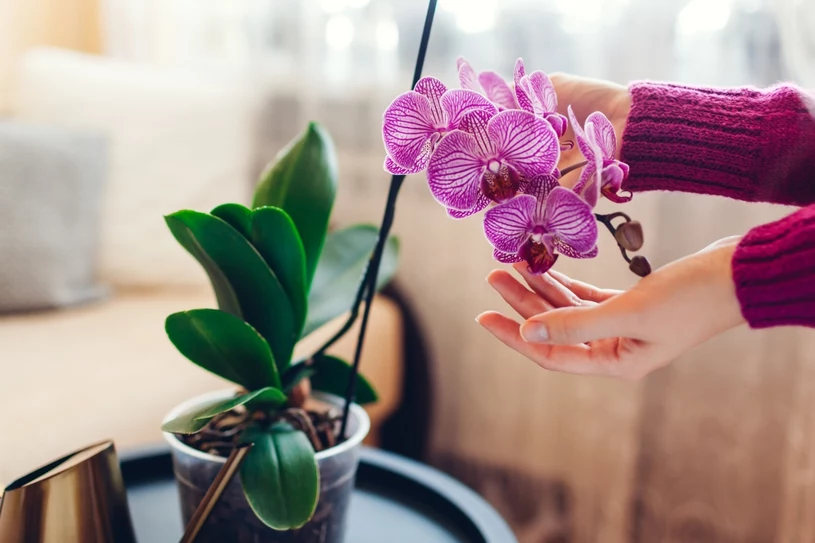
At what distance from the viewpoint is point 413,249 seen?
1401 millimetres

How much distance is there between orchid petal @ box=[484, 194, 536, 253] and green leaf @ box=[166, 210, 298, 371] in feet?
0.64

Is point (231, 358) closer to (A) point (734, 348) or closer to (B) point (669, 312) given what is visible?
(B) point (669, 312)

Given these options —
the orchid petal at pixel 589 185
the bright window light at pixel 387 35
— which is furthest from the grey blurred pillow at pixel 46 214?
the orchid petal at pixel 589 185

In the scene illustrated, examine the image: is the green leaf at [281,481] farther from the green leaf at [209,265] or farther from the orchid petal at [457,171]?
the orchid petal at [457,171]

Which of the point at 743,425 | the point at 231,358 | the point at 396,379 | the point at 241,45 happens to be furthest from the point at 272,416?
the point at 241,45

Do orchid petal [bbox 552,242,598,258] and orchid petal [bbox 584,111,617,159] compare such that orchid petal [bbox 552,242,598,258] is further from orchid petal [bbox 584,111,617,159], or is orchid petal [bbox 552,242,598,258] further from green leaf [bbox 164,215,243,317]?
green leaf [bbox 164,215,243,317]

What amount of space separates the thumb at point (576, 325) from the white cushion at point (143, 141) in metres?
1.00

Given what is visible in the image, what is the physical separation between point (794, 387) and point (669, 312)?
829 mm

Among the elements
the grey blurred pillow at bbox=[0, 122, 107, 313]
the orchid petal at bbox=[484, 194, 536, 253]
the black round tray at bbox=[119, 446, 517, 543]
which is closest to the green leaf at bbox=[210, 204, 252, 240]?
the orchid petal at bbox=[484, 194, 536, 253]

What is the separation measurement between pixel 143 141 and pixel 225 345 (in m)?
0.92

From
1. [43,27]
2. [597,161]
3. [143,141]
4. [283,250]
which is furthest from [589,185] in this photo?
[43,27]

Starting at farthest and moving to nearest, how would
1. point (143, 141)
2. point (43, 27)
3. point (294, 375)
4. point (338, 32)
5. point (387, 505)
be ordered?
point (43, 27)
point (338, 32)
point (143, 141)
point (387, 505)
point (294, 375)

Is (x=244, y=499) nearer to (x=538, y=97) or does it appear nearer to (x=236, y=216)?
(x=236, y=216)

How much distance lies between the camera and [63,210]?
118 cm
